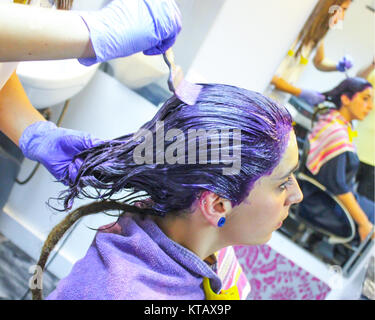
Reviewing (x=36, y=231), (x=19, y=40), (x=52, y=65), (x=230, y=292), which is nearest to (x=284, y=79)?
(x=52, y=65)

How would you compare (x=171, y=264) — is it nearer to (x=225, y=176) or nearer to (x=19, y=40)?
(x=225, y=176)

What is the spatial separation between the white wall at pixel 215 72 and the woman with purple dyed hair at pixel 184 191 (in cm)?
75

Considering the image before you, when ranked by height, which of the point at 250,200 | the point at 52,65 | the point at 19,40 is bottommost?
the point at 52,65

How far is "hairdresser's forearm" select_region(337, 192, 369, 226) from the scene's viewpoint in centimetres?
198

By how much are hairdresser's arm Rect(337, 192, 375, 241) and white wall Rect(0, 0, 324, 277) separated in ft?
2.10

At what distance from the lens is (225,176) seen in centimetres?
89

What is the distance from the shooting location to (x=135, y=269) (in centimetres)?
91

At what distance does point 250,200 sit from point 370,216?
1253 millimetres

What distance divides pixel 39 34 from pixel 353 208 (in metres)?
1.66

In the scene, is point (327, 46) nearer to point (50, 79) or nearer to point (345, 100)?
point (345, 100)

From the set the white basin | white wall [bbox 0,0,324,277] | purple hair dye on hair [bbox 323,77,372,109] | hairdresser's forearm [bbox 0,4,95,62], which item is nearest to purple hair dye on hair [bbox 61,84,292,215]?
hairdresser's forearm [bbox 0,4,95,62]

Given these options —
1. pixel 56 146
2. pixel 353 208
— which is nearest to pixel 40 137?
pixel 56 146

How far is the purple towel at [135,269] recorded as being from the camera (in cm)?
88

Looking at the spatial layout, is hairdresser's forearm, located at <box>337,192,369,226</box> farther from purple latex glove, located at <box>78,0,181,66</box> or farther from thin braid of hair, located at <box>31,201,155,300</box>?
purple latex glove, located at <box>78,0,181,66</box>
